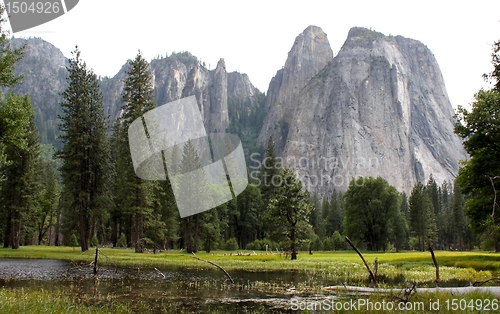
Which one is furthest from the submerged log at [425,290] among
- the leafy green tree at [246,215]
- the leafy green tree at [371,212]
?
the leafy green tree at [246,215]

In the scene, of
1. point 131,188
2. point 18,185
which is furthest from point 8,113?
point 18,185

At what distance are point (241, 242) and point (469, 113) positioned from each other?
51.2 metres

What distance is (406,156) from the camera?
166 metres

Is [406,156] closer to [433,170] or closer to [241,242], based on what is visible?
[433,170]

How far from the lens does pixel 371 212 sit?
219 feet

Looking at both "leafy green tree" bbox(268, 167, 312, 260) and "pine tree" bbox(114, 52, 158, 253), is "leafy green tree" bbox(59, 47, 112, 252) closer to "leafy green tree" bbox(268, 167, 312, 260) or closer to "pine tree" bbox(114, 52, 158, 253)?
"pine tree" bbox(114, 52, 158, 253)

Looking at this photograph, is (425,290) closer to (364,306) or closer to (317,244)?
(364,306)

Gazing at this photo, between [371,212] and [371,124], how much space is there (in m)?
113

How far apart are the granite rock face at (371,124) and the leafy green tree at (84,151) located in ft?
395

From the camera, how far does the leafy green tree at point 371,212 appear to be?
6581cm

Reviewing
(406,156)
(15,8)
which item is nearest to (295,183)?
(15,8)

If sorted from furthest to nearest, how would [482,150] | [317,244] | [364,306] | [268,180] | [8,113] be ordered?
[268,180], [317,244], [482,150], [8,113], [364,306]

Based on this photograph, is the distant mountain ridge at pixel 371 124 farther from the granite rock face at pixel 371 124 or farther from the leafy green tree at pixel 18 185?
the leafy green tree at pixel 18 185

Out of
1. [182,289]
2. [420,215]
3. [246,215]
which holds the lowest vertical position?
[182,289]
